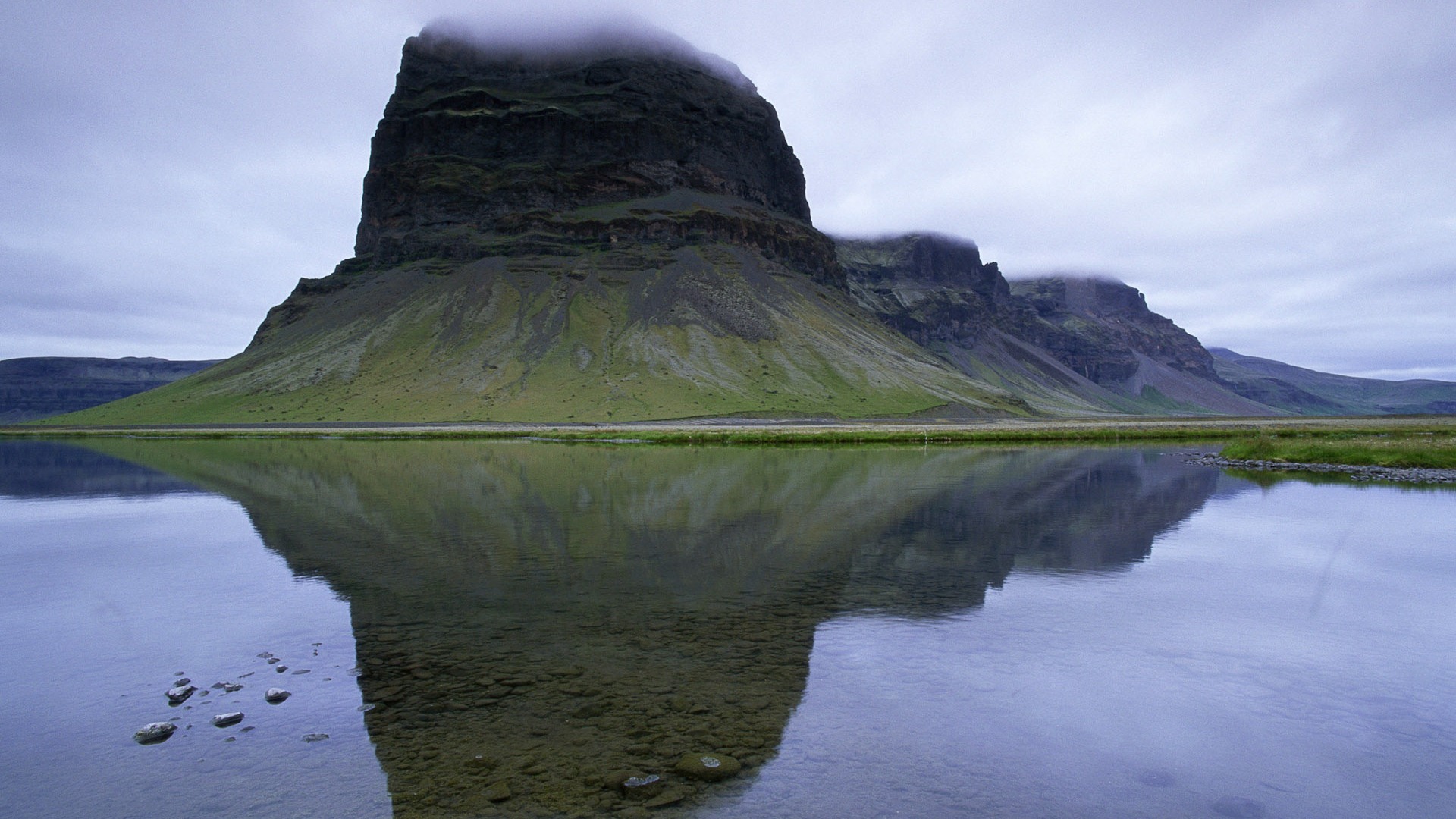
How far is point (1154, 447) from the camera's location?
8525cm

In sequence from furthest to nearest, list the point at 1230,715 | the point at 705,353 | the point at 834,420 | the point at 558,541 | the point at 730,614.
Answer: the point at 705,353 < the point at 834,420 < the point at 558,541 < the point at 730,614 < the point at 1230,715

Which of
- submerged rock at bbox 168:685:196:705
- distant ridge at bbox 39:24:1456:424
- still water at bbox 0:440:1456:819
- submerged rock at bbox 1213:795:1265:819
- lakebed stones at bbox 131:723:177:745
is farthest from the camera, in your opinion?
distant ridge at bbox 39:24:1456:424

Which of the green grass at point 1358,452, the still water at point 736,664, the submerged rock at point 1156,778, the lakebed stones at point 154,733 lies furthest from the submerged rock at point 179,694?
the green grass at point 1358,452

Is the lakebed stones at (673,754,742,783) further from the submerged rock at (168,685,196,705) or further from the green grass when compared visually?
the green grass

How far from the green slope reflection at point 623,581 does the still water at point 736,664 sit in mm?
99

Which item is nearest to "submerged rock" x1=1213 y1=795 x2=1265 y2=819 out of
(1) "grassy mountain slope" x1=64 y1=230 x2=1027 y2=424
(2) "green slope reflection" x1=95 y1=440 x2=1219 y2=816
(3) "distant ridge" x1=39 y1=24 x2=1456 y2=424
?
(2) "green slope reflection" x1=95 y1=440 x2=1219 y2=816

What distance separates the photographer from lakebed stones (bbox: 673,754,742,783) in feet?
33.0

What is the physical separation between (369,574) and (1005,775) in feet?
60.0

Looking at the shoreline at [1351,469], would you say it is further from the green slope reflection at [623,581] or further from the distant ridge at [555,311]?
the distant ridge at [555,311]

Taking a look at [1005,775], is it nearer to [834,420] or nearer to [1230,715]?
[1230,715]

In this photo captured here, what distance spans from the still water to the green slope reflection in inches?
3.9

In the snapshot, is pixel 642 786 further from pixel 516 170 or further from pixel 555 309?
pixel 516 170

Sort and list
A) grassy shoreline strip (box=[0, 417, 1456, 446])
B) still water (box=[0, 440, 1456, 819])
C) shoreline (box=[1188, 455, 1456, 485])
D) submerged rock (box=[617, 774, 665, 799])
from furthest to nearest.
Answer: grassy shoreline strip (box=[0, 417, 1456, 446]), shoreline (box=[1188, 455, 1456, 485]), still water (box=[0, 440, 1456, 819]), submerged rock (box=[617, 774, 665, 799])

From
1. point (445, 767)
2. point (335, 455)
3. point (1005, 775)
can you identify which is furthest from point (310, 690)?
point (335, 455)
